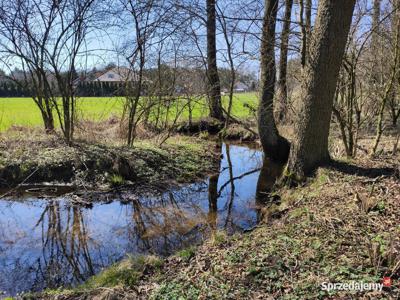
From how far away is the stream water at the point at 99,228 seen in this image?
4762 millimetres

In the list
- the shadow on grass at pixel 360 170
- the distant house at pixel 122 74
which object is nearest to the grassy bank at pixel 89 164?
the distant house at pixel 122 74

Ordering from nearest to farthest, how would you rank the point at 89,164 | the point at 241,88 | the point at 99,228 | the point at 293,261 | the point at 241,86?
1. the point at 293,261
2. the point at 99,228
3. the point at 89,164
4. the point at 241,86
5. the point at 241,88

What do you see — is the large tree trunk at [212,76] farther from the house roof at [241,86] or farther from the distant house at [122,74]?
the distant house at [122,74]

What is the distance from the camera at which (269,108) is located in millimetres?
9547

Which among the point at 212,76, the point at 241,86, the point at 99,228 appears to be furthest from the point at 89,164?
the point at 241,86

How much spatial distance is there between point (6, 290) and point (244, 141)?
10.9 meters

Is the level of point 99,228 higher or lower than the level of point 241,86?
lower

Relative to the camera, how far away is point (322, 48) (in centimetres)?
592

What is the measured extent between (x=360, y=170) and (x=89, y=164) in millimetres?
5678

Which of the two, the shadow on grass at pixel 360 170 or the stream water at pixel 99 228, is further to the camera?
the shadow on grass at pixel 360 170

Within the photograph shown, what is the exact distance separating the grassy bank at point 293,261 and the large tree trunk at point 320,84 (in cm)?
125

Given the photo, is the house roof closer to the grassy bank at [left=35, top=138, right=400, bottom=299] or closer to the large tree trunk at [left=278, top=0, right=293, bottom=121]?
the large tree trunk at [left=278, top=0, right=293, bottom=121]

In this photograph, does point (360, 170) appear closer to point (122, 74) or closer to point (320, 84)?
point (320, 84)

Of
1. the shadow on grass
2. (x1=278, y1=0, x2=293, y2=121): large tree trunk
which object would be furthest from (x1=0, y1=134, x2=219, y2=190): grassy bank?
the shadow on grass
